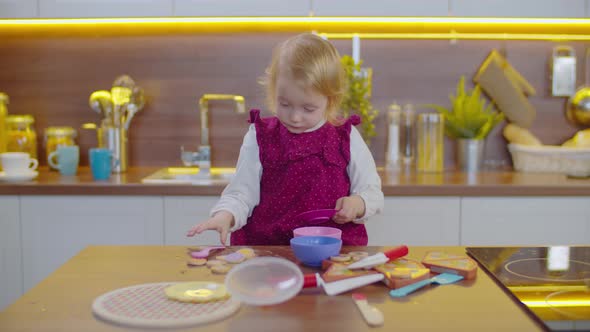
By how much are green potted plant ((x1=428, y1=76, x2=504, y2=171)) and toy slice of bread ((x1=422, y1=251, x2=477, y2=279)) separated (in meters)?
1.37

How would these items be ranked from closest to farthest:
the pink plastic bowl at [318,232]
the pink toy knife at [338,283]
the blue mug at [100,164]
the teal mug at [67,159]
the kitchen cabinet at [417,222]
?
the pink toy knife at [338,283] → the pink plastic bowl at [318,232] → the kitchen cabinet at [417,222] → the blue mug at [100,164] → the teal mug at [67,159]

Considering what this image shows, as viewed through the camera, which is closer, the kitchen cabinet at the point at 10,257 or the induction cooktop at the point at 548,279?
the induction cooktop at the point at 548,279

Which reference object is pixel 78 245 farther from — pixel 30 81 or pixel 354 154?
pixel 354 154

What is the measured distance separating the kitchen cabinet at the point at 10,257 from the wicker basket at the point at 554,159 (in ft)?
5.92

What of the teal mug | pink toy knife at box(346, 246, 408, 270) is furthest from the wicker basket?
the teal mug

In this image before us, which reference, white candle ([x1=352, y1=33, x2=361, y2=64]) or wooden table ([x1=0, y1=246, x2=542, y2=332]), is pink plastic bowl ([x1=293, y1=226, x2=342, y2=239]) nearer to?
wooden table ([x1=0, y1=246, x2=542, y2=332])

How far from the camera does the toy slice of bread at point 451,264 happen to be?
88cm

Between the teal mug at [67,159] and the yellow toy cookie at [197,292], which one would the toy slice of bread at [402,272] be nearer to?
the yellow toy cookie at [197,292]

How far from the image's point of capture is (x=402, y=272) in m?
0.85

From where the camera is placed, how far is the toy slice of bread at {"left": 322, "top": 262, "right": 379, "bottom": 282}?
0.83 m

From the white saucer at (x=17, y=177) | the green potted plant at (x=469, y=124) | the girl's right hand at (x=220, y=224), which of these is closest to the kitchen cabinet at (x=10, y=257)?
the white saucer at (x=17, y=177)
